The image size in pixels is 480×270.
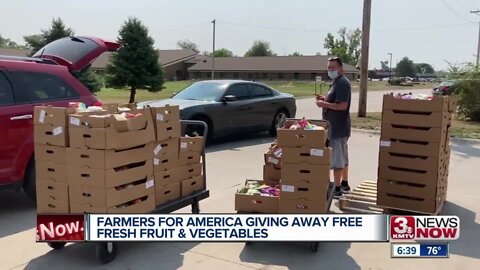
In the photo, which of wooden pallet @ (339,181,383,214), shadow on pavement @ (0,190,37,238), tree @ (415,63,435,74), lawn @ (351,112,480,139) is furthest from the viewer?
tree @ (415,63,435,74)

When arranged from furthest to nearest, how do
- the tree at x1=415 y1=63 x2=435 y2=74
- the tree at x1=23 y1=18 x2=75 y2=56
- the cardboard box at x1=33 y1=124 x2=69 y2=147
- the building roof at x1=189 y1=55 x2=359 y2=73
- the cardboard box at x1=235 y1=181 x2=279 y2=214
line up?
1. the tree at x1=415 y1=63 x2=435 y2=74
2. the building roof at x1=189 y1=55 x2=359 y2=73
3. the tree at x1=23 y1=18 x2=75 y2=56
4. the cardboard box at x1=235 y1=181 x2=279 y2=214
5. the cardboard box at x1=33 y1=124 x2=69 y2=147

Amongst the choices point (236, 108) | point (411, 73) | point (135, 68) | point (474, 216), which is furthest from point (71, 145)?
point (411, 73)

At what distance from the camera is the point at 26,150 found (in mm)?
5297

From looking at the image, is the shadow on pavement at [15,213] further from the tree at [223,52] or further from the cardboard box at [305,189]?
the tree at [223,52]

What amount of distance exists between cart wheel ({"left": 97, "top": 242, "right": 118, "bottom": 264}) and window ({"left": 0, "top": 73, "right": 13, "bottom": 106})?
89.2 inches

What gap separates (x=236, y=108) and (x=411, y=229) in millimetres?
6528

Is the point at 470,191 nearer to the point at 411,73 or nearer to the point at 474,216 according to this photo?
the point at 474,216

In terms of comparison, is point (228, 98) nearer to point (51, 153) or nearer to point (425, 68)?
point (51, 153)

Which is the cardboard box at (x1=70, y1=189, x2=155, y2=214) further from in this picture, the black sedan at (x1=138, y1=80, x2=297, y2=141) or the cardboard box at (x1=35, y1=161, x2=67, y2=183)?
the black sedan at (x1=138, y1=80, x2=297, y2=141)

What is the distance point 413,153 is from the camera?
5188 mm

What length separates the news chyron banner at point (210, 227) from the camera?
384cm

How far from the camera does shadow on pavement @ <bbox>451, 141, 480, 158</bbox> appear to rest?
31.7 feet

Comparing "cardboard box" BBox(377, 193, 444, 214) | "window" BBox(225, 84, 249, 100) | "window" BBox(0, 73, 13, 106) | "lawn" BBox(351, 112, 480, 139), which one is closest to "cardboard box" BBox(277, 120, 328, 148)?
"cardboard box" BBox(377, 193, 444, 214)

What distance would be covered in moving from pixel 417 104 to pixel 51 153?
3.77 meters
